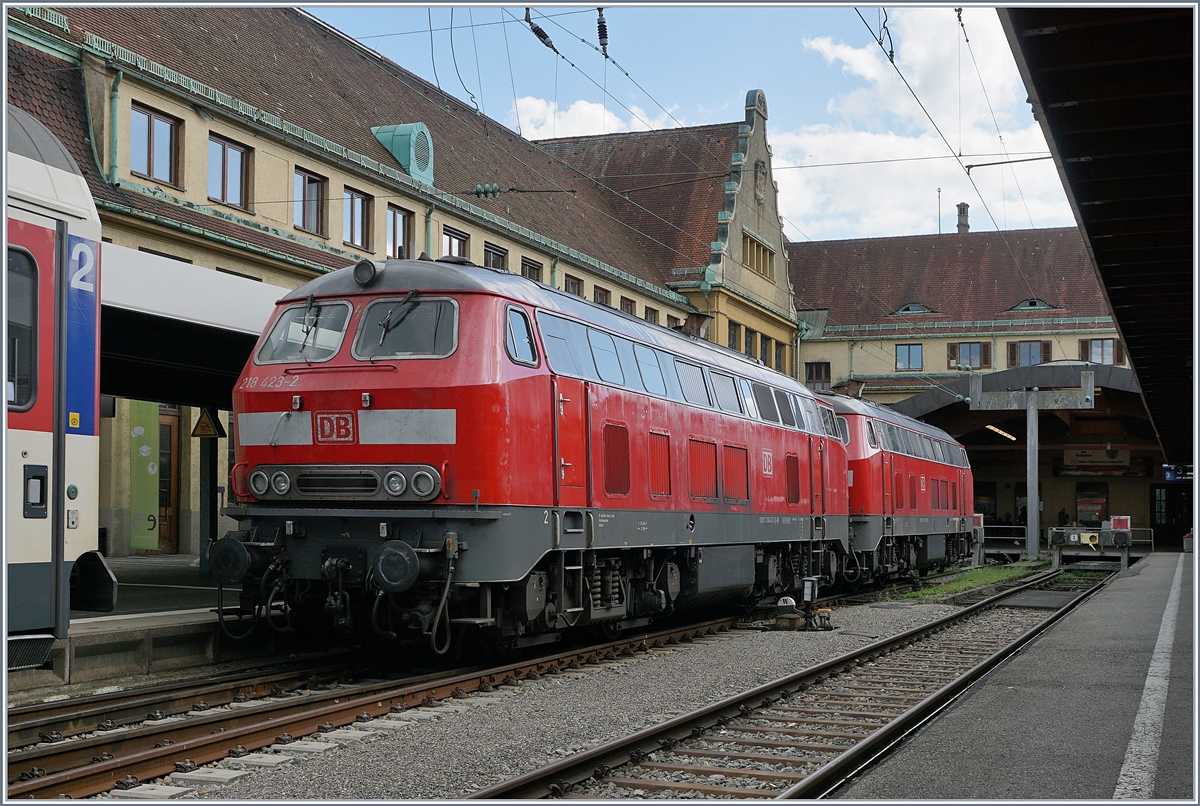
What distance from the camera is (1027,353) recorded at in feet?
194

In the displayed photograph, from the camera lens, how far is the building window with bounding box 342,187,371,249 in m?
27.5

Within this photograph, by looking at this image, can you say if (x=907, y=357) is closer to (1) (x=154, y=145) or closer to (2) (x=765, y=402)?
(2) (x=765, y=402)

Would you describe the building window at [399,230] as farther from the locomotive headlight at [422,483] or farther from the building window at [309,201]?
the locomotive headlight at [422,483]

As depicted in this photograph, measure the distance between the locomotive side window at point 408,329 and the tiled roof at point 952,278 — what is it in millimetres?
52941

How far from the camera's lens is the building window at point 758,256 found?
47.9m

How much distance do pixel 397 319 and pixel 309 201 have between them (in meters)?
16.3

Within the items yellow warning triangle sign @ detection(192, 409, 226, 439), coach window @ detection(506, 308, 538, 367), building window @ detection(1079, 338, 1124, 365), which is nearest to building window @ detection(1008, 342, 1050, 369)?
building window @ detection(1079, 338, 1124, 365)

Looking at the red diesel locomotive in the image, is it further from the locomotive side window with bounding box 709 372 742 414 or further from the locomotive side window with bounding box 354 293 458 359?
the locomotive side window with bounding box 709 372 742 414

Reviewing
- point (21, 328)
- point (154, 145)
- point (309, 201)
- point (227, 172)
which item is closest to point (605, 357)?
point (21, 328)

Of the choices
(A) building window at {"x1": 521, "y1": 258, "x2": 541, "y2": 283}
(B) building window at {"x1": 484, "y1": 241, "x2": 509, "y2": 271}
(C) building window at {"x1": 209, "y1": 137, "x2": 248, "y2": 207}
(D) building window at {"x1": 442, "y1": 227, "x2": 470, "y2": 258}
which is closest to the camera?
(C) building window at {"x1": 209, "y1": 137, "x2": 248, "y2": 207}

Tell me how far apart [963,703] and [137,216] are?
55.7 ft

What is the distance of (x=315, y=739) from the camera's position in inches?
331

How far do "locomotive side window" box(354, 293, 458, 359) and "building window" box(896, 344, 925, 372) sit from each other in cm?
5325

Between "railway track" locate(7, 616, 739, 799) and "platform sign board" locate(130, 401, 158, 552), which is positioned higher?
"platform sign board" locate(130, 401, 158, 552)
